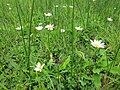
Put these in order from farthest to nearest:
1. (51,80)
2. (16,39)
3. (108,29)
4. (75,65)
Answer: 1. (108,29)
2. (16,39)
3. (75,65)
4. (51,80)

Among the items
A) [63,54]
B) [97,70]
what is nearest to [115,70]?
[97,70]

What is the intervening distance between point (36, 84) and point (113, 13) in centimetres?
Answer: 135

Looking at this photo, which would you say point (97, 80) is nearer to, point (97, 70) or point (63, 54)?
point (97, 70)

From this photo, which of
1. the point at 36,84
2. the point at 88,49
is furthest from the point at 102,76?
the point at 36,84

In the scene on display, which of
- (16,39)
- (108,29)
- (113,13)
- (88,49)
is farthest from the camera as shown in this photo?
(113,13)

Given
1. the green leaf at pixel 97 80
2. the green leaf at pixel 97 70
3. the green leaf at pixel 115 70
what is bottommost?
the green leaf at pixel 97 80

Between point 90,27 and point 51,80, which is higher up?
point 90,27

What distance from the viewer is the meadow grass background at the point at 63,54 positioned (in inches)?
43.3

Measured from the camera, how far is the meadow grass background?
43.3 inches

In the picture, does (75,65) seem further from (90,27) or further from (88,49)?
(90,27)

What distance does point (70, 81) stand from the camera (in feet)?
3.65

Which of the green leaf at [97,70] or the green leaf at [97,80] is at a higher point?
the green leaf at [97,70]

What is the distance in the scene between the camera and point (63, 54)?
1.37m

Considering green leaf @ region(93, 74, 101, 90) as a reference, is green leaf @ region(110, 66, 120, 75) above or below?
above
